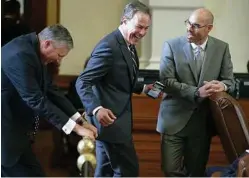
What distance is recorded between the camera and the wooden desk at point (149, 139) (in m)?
4.03

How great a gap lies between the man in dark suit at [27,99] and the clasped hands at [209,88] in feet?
2.38

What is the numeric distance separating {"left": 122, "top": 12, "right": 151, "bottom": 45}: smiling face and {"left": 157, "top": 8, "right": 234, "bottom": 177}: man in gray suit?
0.36 metres

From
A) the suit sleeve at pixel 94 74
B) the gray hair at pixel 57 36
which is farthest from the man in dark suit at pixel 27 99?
the suit sleeve at pixel 94 74

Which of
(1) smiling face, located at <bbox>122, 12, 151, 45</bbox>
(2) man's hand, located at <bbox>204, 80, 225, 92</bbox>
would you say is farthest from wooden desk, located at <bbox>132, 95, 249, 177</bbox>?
(1) smiling face, located at <bbox>122, 12, 151, 45</bbox>

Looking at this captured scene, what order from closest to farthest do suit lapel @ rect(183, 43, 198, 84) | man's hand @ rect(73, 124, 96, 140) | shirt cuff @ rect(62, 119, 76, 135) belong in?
man's hand @ rect(73, 124, 96, 140) → shirt cuff @ rect(62, 119, 76, 135) → suit lapel @ rect(183, 43, 198, 84)

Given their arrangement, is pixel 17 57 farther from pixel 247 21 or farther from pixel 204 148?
pixel 247 21

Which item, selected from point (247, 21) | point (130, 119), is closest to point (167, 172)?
point (130, 119)

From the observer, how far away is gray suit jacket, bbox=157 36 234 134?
305 centimetres

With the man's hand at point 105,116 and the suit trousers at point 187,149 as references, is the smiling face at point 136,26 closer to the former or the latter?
the man's hand at point 105,116

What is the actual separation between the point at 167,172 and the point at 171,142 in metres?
0.18

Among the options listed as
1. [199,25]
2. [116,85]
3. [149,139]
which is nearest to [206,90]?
[199,25]

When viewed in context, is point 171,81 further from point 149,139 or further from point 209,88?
point 149,139

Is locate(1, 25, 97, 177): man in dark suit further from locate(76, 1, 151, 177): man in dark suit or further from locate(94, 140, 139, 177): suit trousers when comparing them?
locate(94, 140, 139, 177): suit trousers

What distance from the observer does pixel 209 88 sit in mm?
2943
